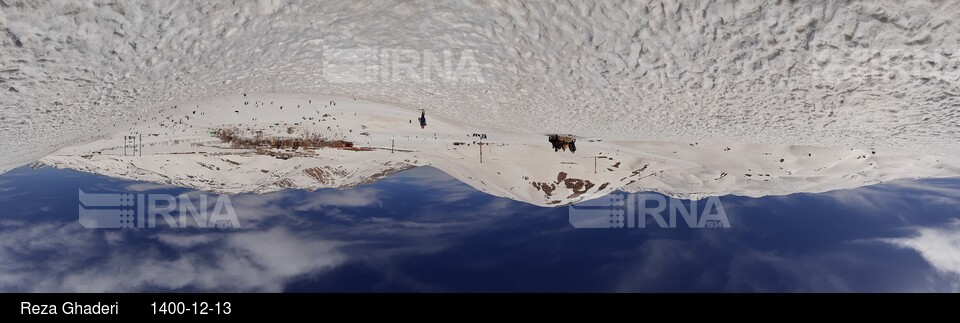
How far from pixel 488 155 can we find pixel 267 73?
45.6ft

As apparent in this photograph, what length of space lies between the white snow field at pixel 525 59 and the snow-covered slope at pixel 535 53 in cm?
2

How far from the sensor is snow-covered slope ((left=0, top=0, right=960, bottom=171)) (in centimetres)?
396

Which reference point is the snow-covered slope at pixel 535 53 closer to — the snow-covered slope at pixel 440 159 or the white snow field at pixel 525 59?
the white snow field at pixel 525 59

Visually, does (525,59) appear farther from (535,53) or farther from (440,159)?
(440,159)

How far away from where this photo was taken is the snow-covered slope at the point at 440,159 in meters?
10.9

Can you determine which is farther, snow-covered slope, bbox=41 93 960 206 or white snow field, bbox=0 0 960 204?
snow-covered slope, bbox=41 93 960 206

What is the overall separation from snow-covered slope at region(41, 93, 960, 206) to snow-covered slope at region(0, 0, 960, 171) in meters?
2.52

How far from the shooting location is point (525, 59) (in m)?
5.49

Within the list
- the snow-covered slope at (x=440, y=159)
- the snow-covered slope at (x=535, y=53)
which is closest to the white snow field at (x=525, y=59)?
the snow-covered slope at (x=535, y=53)

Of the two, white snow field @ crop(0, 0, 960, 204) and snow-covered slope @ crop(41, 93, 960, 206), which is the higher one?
white snow field @ crop(0, 0, 960, 204)

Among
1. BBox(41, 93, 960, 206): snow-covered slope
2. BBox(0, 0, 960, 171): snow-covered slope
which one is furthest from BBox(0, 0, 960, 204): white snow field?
BBox(41, 93, 960, 206): snow-covered slope

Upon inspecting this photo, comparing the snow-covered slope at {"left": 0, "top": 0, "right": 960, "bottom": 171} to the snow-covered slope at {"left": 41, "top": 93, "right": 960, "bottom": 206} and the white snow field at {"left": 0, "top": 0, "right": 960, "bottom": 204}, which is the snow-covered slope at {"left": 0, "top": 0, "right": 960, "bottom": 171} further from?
the snow-covered slope at {"left": 41, "top": 93, "right": 960, "bottom": 206}

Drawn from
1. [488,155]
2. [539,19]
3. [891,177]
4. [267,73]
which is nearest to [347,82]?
[267,73]

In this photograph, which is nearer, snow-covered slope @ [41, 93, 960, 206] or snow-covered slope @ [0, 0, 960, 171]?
snow-covered slope @ [0, 0, 960, 171]
